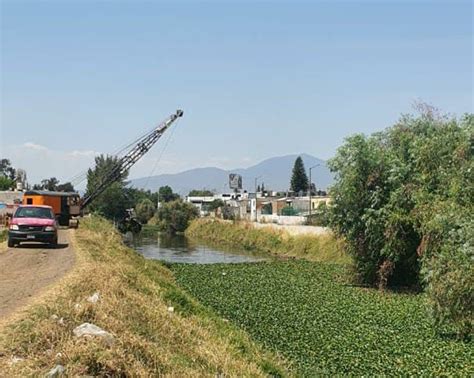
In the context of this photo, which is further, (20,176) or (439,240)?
(20,176)

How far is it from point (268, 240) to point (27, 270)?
46675 mm

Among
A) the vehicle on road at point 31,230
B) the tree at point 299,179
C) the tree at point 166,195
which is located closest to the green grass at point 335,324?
the vehicle on road at point 31,230

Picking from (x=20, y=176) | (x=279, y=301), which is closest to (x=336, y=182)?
(x=279, y=301)

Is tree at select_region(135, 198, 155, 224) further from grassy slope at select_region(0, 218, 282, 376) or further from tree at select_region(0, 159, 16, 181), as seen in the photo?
grassy slope at select_region(0, 218, 282, 376)

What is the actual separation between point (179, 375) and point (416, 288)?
22274 mm

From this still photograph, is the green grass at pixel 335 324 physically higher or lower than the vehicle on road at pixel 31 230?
lower

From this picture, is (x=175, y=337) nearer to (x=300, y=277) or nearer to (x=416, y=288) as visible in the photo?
(x=416, y=288)

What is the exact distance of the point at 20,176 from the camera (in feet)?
339

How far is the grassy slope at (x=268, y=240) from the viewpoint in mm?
48938

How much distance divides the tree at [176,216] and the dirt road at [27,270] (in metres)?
68.5

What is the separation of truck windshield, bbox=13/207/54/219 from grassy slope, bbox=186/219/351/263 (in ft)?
50.7

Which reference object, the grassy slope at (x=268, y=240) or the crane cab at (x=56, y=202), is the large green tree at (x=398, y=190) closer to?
the grassy slope at (x=268, y=240)

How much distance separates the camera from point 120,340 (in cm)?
798

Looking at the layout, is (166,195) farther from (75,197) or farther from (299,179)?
(75,197)
